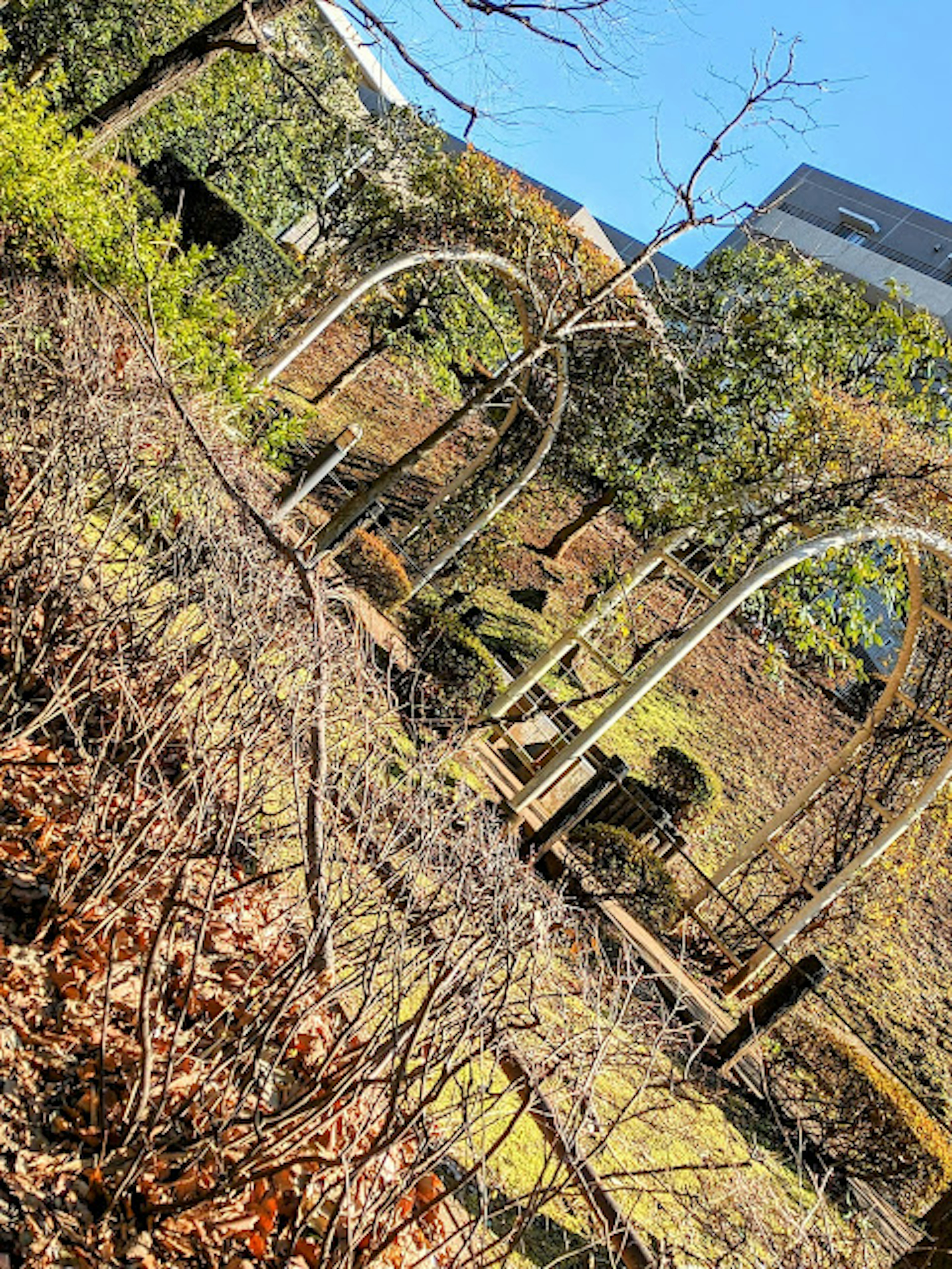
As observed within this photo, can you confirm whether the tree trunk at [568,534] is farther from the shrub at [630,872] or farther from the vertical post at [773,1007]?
the vertical post at [773,1007]

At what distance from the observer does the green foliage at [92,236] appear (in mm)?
6203

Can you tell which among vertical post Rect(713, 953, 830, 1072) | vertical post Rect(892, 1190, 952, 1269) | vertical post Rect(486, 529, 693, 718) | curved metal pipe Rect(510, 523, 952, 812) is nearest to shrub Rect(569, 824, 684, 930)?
curved metal pipe Rect(510, 523, 952, 812)

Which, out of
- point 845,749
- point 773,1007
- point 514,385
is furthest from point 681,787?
point 514,385

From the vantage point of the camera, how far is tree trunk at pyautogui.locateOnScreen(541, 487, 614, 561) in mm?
17812

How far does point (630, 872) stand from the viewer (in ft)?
27.8

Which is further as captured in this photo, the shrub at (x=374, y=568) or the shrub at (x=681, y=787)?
the shrub at (x=681, y=787)

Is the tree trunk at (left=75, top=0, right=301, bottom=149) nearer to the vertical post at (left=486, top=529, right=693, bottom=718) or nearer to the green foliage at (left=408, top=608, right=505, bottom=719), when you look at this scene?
the green foliage at (left=408, top=608, right=505, bottom=719)

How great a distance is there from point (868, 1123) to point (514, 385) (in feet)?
26.3

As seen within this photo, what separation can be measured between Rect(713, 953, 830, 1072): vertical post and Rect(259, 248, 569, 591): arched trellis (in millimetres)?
5408

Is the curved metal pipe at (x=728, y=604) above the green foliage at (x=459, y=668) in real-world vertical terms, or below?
above

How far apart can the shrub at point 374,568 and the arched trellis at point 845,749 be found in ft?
7.23

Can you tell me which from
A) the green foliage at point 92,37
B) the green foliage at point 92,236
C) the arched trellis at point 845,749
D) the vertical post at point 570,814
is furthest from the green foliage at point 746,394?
the green foliage at point 92,37

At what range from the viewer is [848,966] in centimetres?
1115

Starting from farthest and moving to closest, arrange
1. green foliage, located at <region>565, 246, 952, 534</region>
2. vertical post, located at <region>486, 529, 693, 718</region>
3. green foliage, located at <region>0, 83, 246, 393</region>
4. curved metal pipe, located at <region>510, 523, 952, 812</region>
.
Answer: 1. vertical post, located at <region>486, 529, 693, 718</region>
2. green foliage, located at <region>565, 246, 952, 534</region>
3. curved metal pipe, located at <region>510, 523, 952, 812</region>
4. green foliage, located at <region>0, 83, 246, 393</region>
